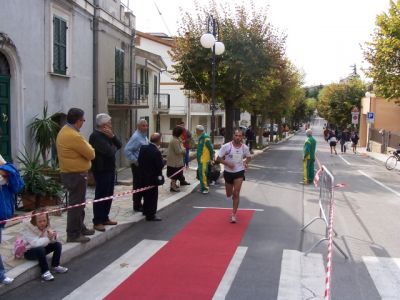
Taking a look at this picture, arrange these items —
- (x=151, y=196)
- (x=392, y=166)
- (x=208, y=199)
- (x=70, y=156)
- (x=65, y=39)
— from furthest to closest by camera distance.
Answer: (x=392, y=166), (x=65, y=39), (x=208, y=199), (x=151, y=196), (x=70, y=156)

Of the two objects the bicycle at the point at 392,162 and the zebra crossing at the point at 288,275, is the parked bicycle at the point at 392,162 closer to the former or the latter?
the bicycle at the point at 392,162

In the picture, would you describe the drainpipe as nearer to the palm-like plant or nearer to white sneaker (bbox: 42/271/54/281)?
the palm-like plant

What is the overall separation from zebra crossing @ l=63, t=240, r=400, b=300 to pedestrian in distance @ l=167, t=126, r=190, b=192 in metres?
5.05

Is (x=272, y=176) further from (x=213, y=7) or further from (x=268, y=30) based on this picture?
(x=213, y=7)

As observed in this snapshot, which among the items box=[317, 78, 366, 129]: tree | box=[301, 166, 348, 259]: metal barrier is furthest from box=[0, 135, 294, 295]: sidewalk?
box=[317, 78, 366, 129]: tree

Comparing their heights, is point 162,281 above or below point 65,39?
below

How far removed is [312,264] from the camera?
21.5 ft

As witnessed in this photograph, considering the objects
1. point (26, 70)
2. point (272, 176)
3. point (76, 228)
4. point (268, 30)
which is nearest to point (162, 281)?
point (76, 228)

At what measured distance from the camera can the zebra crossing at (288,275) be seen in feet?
17.7

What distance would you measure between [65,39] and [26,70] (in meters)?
2.58

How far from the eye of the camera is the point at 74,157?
6492mm

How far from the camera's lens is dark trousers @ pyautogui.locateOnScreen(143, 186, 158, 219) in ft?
29.5

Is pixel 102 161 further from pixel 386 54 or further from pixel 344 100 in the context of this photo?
pixel 344 100

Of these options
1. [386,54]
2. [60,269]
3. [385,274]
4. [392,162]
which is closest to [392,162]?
[392,162]
